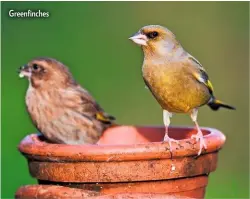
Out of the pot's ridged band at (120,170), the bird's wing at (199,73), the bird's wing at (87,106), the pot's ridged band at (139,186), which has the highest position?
the bird's wing at (199,73)

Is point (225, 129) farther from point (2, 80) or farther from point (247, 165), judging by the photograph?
point (2, 80)

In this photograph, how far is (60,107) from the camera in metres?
5.23

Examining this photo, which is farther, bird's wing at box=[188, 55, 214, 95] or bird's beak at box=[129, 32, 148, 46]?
bird's wing at box=[188, 55, 214, 95]

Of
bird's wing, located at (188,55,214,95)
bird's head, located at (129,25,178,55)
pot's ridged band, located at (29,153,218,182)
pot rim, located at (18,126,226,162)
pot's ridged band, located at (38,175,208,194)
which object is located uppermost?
bird's head, located at (129,25,178,55)

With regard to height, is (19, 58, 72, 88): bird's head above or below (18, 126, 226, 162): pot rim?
above

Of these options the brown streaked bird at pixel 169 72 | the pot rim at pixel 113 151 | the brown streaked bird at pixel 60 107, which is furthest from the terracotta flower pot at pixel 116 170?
the brown streaked bird at pixel 60 107

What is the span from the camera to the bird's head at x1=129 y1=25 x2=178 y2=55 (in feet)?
14.4

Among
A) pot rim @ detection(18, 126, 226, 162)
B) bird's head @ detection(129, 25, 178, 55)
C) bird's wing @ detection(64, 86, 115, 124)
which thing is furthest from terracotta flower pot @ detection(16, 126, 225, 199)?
bird's wing @ detection(64, 86, 115, 124)

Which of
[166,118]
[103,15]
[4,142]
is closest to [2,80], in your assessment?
[4,142]

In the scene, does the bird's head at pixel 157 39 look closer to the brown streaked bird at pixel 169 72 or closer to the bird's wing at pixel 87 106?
the brown streaked bird at pixel 169 72

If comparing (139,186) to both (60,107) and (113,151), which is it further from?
(60,107)

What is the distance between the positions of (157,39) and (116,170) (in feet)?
3.53

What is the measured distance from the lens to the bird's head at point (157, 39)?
438 centimetres

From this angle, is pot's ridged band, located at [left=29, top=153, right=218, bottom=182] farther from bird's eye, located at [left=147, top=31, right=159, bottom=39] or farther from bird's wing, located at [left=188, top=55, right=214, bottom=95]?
bird's eye, located at [left=147, top=31, right=159, bottom=39]
